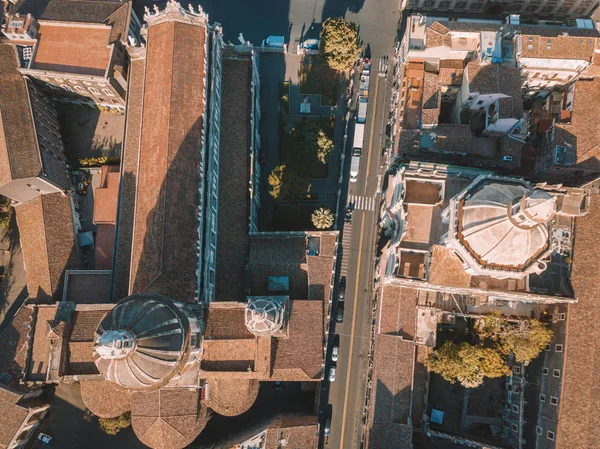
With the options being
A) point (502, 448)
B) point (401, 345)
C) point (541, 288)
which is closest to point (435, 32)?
point (541, 288)

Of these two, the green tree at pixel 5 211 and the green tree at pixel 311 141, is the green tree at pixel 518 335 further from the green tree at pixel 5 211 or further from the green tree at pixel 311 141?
the green tree at pixel 5 211

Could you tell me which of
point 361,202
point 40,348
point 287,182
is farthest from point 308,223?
point 40,348

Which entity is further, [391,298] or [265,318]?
[391,298]

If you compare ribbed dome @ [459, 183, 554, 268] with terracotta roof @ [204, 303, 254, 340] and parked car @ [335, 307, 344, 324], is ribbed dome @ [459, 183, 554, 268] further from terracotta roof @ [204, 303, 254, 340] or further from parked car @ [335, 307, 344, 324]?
terracotta roof @ [204, 303, 254, 340]

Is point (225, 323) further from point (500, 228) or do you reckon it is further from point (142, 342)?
point (500, 228)

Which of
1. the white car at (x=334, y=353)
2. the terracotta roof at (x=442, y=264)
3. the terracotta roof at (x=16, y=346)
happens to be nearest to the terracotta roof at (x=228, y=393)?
the white car at (x=334, y=353)

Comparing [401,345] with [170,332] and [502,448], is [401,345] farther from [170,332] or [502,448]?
[170,332]

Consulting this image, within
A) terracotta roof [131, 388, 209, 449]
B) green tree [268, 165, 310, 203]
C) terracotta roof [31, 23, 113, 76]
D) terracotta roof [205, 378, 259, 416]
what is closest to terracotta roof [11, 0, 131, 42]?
terracotta roof [31, 23, 113, 76]
